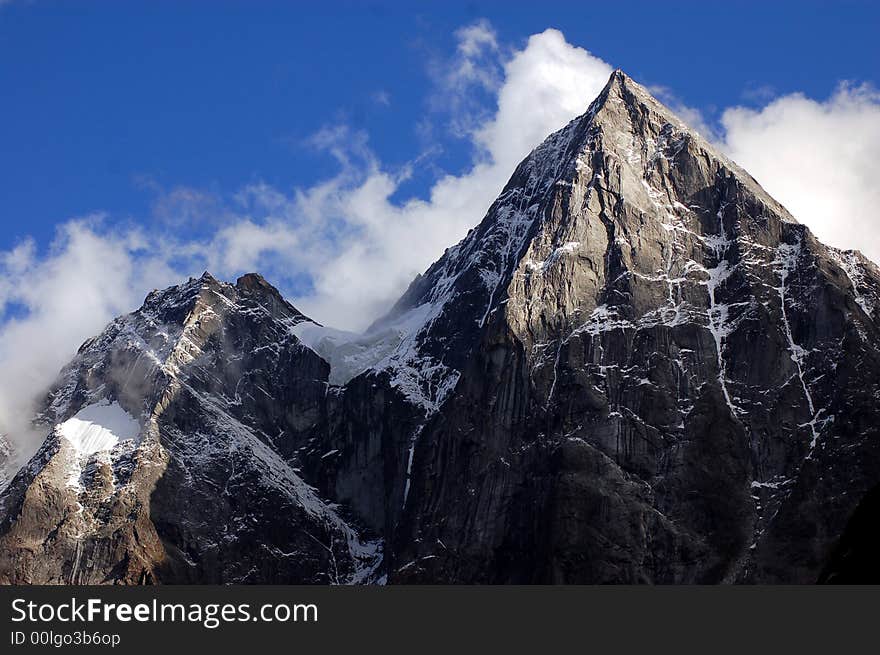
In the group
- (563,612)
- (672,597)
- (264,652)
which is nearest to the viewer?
(264,652)

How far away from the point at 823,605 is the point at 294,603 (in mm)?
50448

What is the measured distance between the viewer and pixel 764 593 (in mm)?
192125

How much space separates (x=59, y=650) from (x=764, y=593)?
70.5 meters

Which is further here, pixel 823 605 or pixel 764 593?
pixel 764 593

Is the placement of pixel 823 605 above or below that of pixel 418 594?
below

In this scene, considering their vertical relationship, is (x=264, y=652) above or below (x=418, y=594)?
below

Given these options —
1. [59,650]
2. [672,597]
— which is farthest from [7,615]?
[672,597]

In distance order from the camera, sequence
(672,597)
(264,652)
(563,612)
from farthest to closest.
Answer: (672,597) → (563,612) → (264,652)

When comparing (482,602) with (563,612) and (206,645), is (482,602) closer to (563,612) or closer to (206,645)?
(563,612)

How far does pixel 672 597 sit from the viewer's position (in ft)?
640

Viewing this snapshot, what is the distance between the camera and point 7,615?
18000cm

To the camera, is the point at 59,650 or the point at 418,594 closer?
the point at 59,650

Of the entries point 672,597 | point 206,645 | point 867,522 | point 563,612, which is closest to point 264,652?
point 206,645

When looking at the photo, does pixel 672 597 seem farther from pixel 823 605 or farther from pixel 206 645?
pixel 206 645
